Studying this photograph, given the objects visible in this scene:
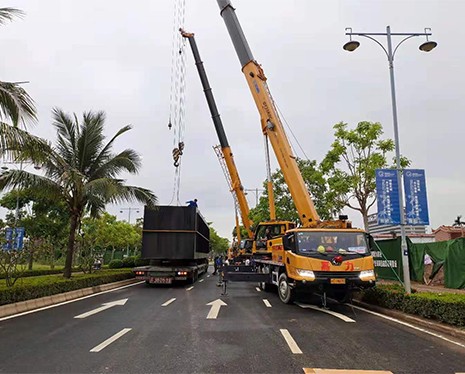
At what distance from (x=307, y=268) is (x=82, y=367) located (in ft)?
22.8

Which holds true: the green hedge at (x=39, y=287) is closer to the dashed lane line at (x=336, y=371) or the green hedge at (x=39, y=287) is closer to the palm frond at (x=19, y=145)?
the palm frond at (x=19, y=145)

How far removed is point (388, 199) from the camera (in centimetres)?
1219

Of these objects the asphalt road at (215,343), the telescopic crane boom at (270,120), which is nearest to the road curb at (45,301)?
the asphalt road at (215,343)

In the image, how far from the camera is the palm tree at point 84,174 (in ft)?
51.3

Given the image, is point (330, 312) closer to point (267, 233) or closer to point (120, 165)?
point (267, 233)

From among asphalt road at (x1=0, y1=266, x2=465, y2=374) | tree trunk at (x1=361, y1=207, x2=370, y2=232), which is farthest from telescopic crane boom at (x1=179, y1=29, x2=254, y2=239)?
asphalt road at (x1=0, y1=266, x2=465, y2=374)

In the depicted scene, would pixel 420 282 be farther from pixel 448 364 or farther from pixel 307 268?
pixel 448 364

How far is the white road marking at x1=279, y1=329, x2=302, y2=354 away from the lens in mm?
6484

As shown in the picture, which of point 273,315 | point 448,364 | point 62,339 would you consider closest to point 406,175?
point 273,315

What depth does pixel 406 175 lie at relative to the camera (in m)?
12.5

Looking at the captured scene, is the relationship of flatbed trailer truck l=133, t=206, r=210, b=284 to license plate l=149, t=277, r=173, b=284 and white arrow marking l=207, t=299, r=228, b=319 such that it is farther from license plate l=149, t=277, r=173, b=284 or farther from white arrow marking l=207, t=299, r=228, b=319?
white arrow marking l=207, t=299, r=228, b=319

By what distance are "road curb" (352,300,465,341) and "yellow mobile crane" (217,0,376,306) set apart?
89 centimetres

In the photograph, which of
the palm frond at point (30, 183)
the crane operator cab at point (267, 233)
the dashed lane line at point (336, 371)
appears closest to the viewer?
the dashed lane line at point (336, 371)

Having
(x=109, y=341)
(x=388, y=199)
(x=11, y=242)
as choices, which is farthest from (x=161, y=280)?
(x=109, y=341)
